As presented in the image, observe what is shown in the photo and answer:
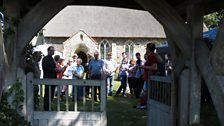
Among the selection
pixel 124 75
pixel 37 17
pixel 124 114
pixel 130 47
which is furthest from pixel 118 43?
pixel 37 17

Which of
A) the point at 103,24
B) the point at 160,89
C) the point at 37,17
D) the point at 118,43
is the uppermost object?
the point at 103,24

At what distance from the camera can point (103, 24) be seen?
47750 mm

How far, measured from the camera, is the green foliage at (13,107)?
6.22 metres

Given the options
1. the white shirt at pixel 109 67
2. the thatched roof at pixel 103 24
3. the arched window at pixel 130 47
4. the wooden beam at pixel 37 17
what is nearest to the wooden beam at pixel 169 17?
the wooden beam at pixel 37 17

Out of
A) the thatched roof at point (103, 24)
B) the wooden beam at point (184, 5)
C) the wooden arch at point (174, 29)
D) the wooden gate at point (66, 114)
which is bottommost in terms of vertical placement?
the wooden gate at point (66, 114)

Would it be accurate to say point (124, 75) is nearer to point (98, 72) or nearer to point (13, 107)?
point (98, 72)

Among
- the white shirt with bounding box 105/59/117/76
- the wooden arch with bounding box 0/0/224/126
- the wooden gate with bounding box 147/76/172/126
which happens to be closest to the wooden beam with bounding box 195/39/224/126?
the wooden arch with bounding box 0/0/224/126

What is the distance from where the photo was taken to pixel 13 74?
6.35 metres

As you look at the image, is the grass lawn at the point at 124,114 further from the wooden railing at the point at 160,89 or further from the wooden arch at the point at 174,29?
the wooden arch at the point at 174,29

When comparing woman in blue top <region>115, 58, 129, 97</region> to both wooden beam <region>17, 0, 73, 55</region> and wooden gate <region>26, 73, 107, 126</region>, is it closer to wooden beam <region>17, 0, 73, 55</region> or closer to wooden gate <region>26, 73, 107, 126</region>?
wooden gate <region>26, 73, 107, 126</region>

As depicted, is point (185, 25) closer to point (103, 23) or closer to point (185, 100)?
point (185, 100)

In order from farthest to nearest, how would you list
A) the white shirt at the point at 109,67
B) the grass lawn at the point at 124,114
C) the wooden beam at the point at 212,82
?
the white shirt at the point at 109,67 → the grass lawn at the point at 124,114 → the wooden beam at the point at 212,82

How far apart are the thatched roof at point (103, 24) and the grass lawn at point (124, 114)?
3265 cm

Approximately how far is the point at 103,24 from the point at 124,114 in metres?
37.2
